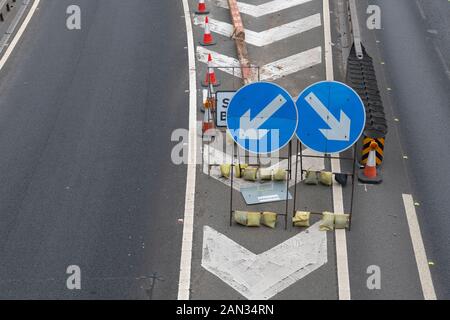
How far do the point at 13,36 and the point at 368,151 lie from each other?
10629mm

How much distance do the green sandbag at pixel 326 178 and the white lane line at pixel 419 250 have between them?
49.2 inches

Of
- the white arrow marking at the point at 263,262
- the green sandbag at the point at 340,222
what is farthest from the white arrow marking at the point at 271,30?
the white arrow marking at the point at 263,262

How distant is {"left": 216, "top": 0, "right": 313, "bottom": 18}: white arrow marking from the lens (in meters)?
A: 21.0

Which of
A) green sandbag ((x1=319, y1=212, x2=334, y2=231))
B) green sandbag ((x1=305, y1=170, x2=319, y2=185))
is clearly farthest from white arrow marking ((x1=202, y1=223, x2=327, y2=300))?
green sandbag ((x1=305, y1=170, x2=319, y2=185))

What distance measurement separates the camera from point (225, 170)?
545 inches

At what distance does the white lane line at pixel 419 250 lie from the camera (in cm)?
1105

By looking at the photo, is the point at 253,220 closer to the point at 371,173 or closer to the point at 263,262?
the point at 263,262

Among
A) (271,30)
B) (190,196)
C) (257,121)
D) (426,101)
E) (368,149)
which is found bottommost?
(426,101)

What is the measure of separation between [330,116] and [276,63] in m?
6.62

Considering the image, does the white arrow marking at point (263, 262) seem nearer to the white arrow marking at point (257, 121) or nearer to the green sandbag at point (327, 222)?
the green sandbag at point (327, 222)

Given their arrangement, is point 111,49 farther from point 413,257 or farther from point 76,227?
point 413,257

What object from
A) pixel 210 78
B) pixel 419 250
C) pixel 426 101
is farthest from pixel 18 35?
pixel 419 250

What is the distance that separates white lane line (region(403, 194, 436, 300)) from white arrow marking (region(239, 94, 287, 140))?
2.80 m

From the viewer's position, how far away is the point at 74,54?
1906 centimetres
